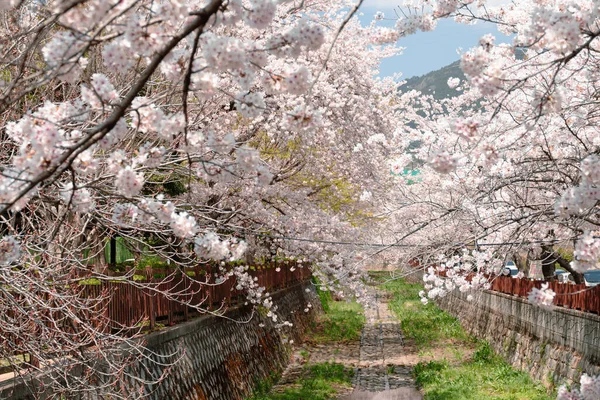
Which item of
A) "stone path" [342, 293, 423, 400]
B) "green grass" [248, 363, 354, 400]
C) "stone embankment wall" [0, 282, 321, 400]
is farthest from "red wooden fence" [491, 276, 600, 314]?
"stone embankment wall" [0, 282, 321, 400]

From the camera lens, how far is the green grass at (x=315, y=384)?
55.6ft

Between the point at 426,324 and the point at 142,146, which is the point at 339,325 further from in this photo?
the point at 142,146

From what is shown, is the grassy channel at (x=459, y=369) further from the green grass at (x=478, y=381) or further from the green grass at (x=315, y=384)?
the green grass at (x=315, y=384)

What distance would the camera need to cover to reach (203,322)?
14.9m

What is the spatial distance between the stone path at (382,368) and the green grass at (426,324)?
1.94 feet

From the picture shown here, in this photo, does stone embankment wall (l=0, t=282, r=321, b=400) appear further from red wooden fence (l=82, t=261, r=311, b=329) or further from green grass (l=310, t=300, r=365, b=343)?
green grass (l=310, t=300, r=365, b=343)

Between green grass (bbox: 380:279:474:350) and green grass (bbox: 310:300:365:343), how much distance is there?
6.59 ft

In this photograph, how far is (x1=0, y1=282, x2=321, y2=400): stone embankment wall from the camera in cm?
1170

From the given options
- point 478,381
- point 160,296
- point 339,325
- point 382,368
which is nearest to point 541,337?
point 478,381

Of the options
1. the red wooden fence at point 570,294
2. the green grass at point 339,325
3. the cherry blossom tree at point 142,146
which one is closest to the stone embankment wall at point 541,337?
the red wooden fence at point 570,294

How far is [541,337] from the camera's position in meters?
17.7

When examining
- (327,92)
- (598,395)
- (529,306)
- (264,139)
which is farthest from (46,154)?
(529,306)


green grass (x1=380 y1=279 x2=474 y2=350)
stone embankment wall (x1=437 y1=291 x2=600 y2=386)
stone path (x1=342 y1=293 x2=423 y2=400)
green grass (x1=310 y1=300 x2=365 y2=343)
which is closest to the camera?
stone embankment wall (x1=437 y1=291 x2=600 y2=386)

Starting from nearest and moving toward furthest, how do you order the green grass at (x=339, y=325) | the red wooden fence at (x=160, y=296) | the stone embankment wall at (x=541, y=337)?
the red wooden fence at (x=160, y=296)
the stone embankment wall at (x=541, y=337)
the green grass at (x=339, y=325)
